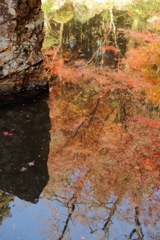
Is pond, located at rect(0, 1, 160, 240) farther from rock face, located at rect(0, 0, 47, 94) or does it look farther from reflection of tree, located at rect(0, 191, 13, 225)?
rock face, located at rect(0, 0, 47, 94)

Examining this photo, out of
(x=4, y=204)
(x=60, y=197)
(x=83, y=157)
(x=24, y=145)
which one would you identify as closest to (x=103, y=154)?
(x=83, y=157)

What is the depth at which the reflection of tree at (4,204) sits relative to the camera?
376cm

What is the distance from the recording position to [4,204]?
12.8 ft

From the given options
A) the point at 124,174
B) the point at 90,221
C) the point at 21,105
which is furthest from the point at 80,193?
the point at 21,105

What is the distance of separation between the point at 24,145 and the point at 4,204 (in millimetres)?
1439

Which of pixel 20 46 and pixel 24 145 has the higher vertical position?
pixel 20 46

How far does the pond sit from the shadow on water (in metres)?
0.02

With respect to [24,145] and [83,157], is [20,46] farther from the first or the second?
[83,157]

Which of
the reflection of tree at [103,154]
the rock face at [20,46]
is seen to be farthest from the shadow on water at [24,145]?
the rock face at [20,46]

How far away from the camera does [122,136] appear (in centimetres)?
557

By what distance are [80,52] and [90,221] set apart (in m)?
7.45

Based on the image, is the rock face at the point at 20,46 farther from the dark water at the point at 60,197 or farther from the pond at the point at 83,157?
the dark water at the point at 60,197

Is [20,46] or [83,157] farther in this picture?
[20,46]

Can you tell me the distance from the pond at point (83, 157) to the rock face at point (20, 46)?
34 cm
